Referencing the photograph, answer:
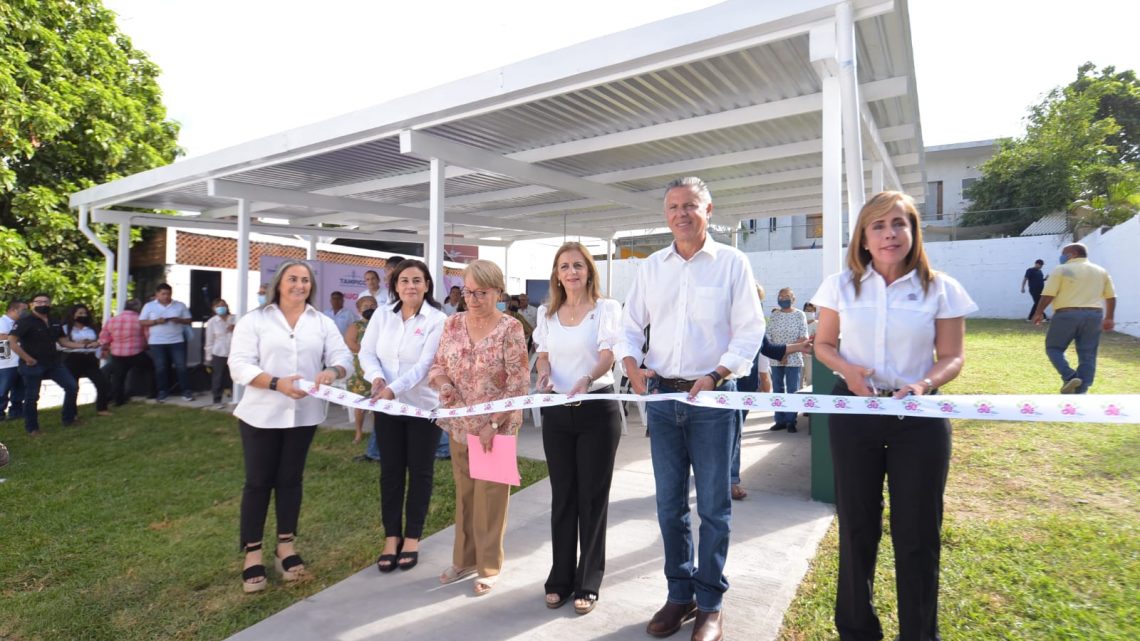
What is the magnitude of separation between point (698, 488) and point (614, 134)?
493 cm

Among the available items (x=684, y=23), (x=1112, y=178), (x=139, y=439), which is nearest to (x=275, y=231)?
(x=139, y=439)

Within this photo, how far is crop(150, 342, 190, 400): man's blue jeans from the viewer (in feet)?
32.6

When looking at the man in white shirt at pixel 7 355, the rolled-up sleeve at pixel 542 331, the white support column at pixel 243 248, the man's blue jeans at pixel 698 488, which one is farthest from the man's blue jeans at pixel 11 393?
the man's blue jeans at pixel 698 488

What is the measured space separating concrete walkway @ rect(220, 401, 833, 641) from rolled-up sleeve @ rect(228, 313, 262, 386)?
1.22 meters

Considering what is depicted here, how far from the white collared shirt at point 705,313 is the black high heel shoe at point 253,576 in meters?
2.42

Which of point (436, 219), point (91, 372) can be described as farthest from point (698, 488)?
point (91, 372)

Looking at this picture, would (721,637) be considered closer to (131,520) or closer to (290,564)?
(290,564)

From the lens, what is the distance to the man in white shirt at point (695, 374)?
252cm

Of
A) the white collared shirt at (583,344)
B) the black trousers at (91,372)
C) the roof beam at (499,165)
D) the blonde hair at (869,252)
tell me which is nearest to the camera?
the blonde hair at (869,252)

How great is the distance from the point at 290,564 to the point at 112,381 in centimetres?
851

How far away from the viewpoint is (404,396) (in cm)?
350

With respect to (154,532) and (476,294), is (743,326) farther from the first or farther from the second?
(154,532)

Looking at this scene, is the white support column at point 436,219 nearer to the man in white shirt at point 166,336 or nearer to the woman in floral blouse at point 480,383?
the woman in floral blouse at point 480,383

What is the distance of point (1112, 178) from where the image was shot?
21031 millimetres
